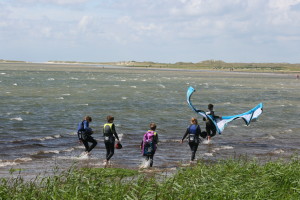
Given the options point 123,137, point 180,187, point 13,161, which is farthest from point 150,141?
point 123,137

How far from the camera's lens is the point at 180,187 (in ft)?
31.6

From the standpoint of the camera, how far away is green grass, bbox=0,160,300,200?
938cm

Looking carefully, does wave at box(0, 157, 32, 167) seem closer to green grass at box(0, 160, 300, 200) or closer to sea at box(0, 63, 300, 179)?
sea at box(0, 63, 300, 179)

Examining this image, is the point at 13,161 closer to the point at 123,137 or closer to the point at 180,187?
the point at 123,137

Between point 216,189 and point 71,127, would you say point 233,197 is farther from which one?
point 71,127

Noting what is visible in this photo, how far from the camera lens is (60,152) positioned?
18156 mm

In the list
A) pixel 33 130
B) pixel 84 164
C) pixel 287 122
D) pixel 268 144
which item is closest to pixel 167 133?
pixel 268 144

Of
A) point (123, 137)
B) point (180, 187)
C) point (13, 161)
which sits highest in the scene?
point (180, 187)

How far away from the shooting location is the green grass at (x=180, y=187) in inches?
369

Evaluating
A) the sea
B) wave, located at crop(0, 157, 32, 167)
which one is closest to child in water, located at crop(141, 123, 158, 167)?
the sea

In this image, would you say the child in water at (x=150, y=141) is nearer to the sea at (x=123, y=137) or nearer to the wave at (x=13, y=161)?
the sea at (x=123, y=137)

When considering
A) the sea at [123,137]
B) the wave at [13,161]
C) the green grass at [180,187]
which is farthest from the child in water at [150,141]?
the wave at [13,161]

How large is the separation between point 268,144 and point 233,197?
42.8ft

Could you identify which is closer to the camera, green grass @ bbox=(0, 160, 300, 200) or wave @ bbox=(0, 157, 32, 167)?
green grass @ bbox=(0, 160, 300, 200)
